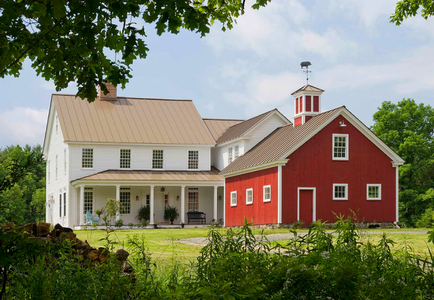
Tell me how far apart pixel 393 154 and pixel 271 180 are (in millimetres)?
6314

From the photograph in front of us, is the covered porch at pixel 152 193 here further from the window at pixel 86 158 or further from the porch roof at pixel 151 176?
the window at pixel 86 158

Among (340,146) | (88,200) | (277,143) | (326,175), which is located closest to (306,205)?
(326,175)

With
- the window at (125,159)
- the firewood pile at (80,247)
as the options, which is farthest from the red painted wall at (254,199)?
the firewood pile at (80,247)

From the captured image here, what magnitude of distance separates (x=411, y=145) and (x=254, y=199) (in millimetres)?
20028

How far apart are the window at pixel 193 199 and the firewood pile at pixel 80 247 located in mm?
29582

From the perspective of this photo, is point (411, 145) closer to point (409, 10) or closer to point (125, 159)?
point (125, 159)

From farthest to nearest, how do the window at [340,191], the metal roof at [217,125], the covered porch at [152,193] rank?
1. the metal roof at [217,125]
2. the covered porch at [152,193]
3. the window at [340,191]

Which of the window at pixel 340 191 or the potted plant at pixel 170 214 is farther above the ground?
the window at pixel 340 191

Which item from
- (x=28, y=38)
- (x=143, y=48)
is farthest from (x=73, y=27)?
(x=143, y=48)

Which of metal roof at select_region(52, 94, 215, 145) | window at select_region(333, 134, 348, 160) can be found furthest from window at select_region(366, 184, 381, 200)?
metal roof at select_region(52, 94, 215, 145)

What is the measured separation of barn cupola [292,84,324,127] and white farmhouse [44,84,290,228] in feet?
15.7

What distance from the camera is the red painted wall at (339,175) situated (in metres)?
27.6

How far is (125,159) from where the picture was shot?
37.2 metres

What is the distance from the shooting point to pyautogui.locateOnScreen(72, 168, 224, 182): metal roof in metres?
34.7
